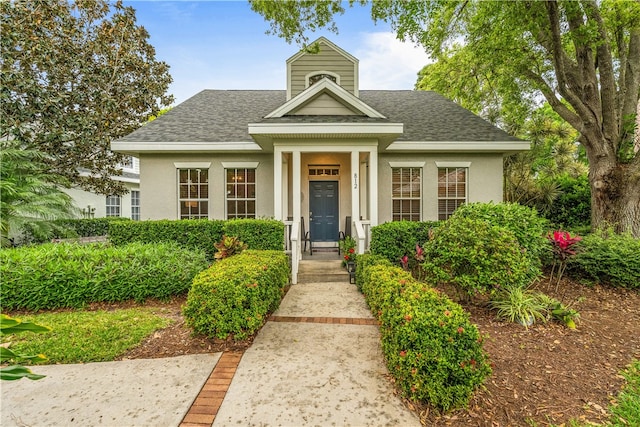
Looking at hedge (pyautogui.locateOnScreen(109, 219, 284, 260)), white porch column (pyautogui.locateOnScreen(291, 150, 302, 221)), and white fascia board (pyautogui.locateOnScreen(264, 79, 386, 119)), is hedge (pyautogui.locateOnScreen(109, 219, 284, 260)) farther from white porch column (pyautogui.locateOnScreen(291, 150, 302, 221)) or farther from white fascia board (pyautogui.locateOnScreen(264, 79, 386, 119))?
white fascia board (pyautogui.locateOnScreen(264, 79, 386, 119))

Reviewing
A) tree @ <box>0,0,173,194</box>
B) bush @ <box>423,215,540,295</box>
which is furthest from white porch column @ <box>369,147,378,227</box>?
tree @ <box>0,0,173,194</box>

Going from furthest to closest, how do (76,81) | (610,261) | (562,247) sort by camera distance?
(76,81) < (610,261) < (562,247)

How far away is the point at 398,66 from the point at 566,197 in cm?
926

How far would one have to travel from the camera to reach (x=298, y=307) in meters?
5.41

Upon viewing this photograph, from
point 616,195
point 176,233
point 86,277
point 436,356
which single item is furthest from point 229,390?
point 616,195

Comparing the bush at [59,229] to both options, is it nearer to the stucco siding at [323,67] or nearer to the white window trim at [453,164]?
the stucco siding at [323,67]

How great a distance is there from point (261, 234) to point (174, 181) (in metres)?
4.11

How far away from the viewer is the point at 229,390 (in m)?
3.05

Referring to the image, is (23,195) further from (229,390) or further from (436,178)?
(436,178)

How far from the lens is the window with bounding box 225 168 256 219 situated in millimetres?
9414

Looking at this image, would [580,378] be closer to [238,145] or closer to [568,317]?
[568,317]

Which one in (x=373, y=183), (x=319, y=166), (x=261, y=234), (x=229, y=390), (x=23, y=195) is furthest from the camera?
(x=319, y=166)

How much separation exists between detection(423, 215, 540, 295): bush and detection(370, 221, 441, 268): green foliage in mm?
1747

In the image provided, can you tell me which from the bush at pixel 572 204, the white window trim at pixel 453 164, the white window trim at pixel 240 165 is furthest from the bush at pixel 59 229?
the bush at pixel 572 204
